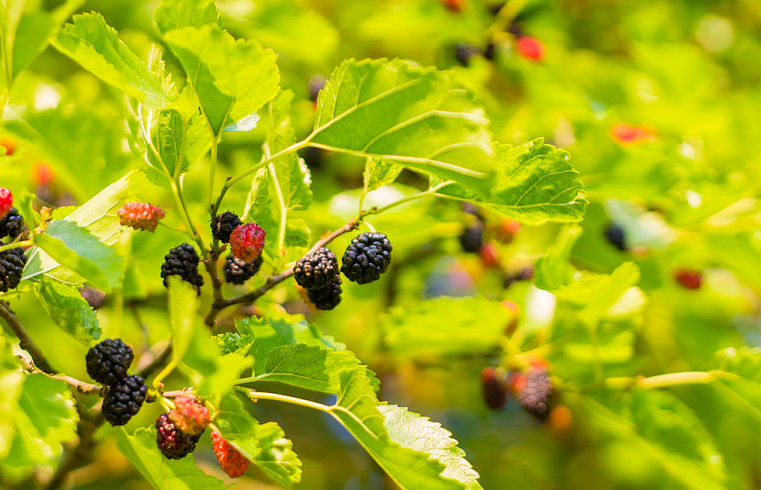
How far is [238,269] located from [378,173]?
217 mm

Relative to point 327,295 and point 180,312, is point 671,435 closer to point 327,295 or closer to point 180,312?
point 327,295

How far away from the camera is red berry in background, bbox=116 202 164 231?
75cm

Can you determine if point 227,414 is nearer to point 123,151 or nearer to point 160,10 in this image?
point 160,10

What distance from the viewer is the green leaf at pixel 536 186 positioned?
75 centimetres

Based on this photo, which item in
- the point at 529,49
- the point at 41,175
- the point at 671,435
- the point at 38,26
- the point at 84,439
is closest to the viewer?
the point at 38,26

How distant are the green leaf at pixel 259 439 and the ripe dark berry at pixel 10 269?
26 cm

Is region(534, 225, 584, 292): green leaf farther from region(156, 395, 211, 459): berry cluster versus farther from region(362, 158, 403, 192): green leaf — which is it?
region(156, 395, 211, 459): berry cluster

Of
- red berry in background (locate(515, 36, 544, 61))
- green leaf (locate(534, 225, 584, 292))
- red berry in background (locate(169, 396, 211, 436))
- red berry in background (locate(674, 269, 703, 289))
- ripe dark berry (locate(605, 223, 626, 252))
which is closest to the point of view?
red berry in background (locate(169, 396, 211, 436))

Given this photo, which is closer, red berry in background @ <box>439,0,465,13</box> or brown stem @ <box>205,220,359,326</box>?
brown stem @ <box>205,220,359,326</box>

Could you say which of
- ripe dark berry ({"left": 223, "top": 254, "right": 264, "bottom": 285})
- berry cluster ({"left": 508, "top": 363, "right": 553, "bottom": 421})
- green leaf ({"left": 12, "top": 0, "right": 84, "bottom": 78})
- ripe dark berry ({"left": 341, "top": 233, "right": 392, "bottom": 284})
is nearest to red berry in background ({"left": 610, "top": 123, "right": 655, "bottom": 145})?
berry cluster ({"left": 508, "top": 363, "right": 553, "bottom": 421})

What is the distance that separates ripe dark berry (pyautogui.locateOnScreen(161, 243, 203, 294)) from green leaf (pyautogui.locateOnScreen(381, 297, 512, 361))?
55cm

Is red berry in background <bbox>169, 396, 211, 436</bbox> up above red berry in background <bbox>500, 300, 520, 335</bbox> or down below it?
above

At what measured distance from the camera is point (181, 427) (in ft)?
2.20

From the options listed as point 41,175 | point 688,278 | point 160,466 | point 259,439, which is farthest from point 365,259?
point 688,278
